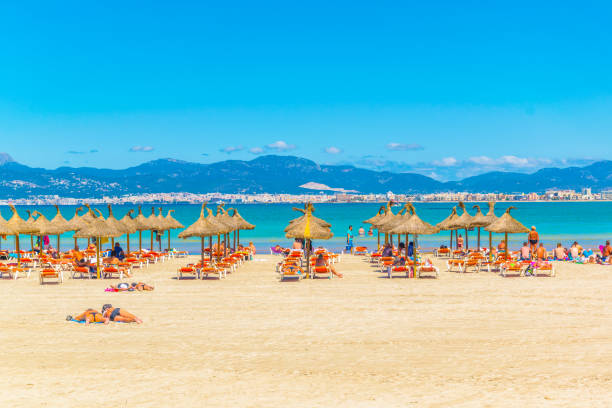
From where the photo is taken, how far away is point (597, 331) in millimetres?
9336

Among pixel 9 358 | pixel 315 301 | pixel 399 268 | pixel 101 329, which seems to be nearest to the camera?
pixel 9 358

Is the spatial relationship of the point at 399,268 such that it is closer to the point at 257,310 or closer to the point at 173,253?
the point at 257,310

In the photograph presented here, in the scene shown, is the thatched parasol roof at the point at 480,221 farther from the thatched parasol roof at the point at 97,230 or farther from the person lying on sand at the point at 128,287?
the thatched parasol roof at the point at 97,230

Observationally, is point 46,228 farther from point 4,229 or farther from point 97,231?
point 97,231

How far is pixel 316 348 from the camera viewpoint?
8.52 meters

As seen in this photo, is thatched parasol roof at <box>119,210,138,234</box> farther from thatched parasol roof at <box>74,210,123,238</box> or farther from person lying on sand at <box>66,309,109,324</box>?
person lying on sand at <box>66,309,109,324</box>

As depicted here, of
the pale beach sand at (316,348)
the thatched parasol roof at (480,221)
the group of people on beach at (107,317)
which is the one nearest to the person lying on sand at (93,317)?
the group of people on beach at (107,317)

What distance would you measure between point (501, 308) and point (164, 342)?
6.79m

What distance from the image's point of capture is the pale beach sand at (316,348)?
6465mm

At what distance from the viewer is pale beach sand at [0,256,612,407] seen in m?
6.46

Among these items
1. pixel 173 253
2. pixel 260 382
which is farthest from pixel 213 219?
pixel 260 382

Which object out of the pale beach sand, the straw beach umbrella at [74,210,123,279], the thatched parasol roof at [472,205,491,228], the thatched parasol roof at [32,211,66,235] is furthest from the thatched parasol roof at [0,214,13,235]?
the thatched parasol roof at [472,205,491,228]

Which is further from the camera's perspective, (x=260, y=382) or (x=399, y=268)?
(x=399, y=268)

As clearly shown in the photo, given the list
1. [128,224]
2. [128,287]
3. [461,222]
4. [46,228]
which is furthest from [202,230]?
[461,222]
